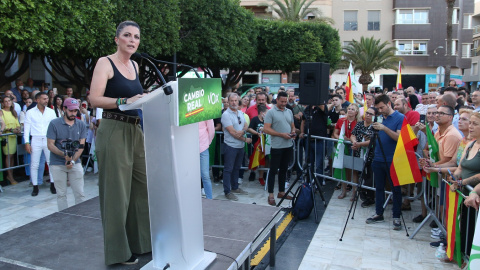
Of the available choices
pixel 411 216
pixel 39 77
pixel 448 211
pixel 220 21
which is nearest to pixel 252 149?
pixel 411 216

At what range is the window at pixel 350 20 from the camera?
131 feet

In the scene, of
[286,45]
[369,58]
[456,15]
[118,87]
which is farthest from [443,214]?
[456,15]

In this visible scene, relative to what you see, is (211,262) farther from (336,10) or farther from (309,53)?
(336,10)

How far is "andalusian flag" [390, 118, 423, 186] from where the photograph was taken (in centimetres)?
586

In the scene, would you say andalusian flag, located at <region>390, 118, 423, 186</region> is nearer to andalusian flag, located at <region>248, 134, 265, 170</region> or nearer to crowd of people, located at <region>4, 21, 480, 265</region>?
crowd of people, located at <region>4, 21, 480, 265</region>

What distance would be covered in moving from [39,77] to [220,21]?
1050 cm

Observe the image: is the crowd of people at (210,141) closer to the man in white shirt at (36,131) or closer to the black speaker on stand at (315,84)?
the man in white shirt at (36,131)

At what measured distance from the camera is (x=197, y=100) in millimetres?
2844

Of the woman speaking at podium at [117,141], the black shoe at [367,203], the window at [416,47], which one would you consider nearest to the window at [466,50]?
the window at [416,47]

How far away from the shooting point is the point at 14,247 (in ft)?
11.8

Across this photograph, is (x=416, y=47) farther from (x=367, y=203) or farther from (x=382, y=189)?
(x=382, y=189)

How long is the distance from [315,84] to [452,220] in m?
3.07

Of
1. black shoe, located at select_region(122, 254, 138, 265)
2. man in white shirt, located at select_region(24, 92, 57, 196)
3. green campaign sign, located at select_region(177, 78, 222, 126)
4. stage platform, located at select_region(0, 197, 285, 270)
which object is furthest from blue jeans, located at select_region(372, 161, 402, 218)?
man in white shirt, located at select_region(24, 92, 57, 196)

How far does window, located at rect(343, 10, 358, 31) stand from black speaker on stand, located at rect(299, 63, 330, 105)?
1400 inches
